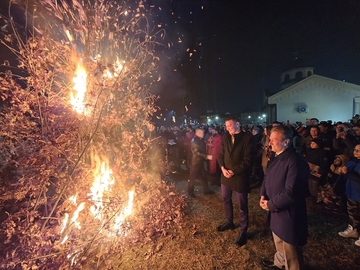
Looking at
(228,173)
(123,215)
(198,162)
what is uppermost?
(228,173)

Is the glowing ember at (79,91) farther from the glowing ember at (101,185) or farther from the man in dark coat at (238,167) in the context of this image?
the man in dark coat at (238,167)

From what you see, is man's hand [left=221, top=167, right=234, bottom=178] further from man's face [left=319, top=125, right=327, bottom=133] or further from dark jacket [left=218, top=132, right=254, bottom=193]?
man's face [left=319, top=125, right=327, bottom=133]

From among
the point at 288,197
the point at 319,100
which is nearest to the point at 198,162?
the point at 288,197

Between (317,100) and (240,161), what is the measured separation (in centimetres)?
3431

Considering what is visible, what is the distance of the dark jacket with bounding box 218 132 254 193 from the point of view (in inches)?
162

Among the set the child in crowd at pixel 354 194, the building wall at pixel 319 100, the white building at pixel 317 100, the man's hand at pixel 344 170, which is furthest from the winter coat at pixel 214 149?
the building wall at pixel 319 100

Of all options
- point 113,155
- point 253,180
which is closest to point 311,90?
point 253,180

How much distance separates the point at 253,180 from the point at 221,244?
4.49 metres

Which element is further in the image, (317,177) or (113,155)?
(317,177)

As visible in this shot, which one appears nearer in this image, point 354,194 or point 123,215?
point 354,194

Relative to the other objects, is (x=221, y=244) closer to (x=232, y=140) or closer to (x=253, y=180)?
(x=232, y=140)

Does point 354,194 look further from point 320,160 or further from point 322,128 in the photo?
point 322,128

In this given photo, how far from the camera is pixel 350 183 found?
13.7 ft

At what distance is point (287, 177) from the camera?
109 inches
